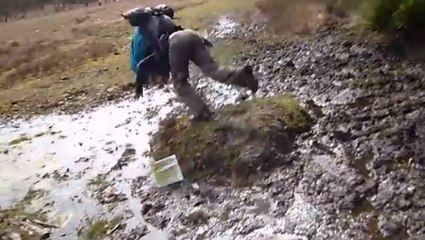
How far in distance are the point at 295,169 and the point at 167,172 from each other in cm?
116

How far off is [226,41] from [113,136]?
2810mm

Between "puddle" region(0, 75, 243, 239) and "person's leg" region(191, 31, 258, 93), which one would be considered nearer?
"puddle" region(0, 75, 243, 239)

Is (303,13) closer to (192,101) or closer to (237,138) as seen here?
(192,101)

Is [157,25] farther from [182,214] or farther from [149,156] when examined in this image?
[182,214]

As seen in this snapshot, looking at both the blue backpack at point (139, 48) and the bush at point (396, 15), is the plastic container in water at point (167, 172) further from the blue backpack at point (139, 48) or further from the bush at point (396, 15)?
the bush at point (396, 15)

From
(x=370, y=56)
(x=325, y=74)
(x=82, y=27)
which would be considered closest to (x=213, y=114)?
(x=325, y=74)

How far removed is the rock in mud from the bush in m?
1.48

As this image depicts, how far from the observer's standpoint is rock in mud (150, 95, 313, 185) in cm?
536

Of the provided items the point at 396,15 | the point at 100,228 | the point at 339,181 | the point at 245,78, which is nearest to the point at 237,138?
the point at 245,78

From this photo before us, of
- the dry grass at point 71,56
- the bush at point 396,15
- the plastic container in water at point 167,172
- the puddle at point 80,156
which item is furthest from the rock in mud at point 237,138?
the dry grass at point 71,56

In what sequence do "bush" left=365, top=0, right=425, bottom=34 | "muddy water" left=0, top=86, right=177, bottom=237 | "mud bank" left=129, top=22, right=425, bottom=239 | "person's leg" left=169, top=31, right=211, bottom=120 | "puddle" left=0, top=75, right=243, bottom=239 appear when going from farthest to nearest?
"bush" left=365, top=0, right=425, bottom=34
"person's leg" left=169, top=31, right=211, bottom=120
"muddy water" left=0, top=86, right=177, bottom=237
"puddle" left=0, top=75, right=243, bottom=239
"mud bank" left=129, top=22, right=425, bottom=239

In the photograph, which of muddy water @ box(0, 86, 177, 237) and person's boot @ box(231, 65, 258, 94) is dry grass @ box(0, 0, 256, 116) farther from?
person's boot @ box(231, 65, 258, 94)

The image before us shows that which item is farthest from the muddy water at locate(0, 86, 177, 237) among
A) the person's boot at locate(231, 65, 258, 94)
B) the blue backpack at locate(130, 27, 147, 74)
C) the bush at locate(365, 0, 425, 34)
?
the bush at locate(365, 0, 425, 34)

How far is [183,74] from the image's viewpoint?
619cm
